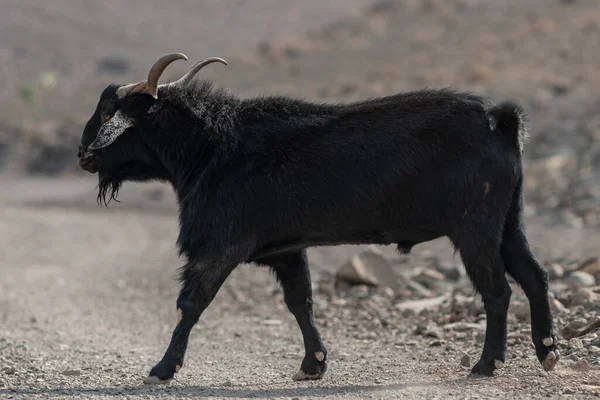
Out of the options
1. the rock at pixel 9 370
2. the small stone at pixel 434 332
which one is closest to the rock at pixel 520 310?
the small stone at pixel 434 332

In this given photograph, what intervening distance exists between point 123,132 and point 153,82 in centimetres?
45

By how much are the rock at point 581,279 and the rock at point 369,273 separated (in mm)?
2167

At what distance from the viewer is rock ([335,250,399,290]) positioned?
1306 centimetres

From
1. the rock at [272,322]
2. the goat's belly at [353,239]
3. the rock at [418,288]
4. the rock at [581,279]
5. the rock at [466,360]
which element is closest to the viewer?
the goat's belly at [353,239]

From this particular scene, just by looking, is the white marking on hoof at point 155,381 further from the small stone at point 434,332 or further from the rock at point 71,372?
the small stone at point 434,332

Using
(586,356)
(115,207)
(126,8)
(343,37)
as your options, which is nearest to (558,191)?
(115,207)

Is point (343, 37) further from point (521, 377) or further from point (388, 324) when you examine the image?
point (521, 377)

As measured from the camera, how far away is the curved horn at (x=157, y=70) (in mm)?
8102

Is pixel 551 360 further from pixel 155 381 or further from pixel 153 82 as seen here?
pixel 153 82

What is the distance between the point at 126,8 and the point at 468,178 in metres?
76.2

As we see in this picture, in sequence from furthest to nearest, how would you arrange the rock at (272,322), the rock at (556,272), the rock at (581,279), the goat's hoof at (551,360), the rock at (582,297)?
1. the rock at (556,272)
2. the rock at (272,322)
3. the rock at (581,279)
4. the rock at (582,297)
5. the goat's hoof at (551,360)

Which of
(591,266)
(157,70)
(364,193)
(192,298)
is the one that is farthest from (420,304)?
(157,70)

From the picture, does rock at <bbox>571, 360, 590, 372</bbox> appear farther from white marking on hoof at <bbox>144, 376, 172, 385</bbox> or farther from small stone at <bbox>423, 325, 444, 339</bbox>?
white marking on hoof at <bbox>144, 376, 172, 385</bbox>

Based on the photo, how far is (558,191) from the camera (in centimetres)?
2120
